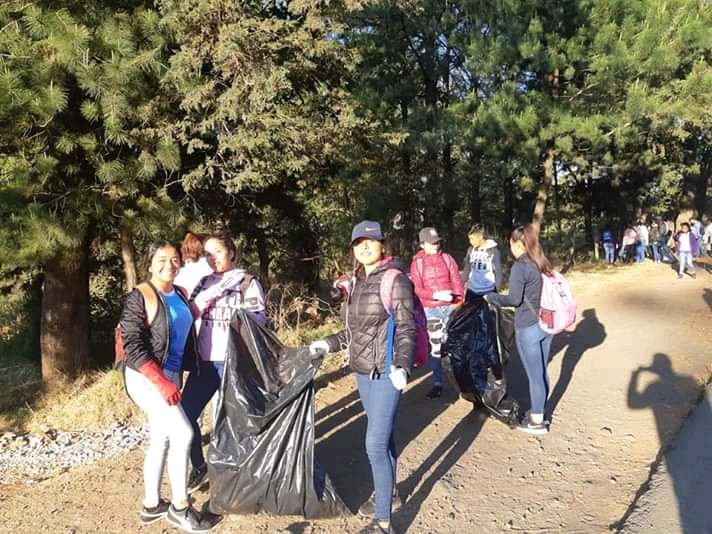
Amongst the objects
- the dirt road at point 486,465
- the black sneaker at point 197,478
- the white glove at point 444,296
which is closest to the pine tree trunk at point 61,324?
the dirt road at point 486,465

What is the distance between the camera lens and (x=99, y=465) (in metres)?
4.15

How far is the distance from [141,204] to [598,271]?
13.0 metres

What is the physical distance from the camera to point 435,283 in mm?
5059

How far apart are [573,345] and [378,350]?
499 cm

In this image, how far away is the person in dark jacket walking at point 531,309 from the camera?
4.23 meters

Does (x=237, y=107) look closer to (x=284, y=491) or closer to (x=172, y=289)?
(x=172, y=289)

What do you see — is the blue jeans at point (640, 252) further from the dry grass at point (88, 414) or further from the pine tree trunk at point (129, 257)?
the dry grass at point (88, 414)

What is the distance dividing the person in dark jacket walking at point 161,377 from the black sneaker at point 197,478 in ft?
1.06

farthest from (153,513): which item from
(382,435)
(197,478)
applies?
(382,435)

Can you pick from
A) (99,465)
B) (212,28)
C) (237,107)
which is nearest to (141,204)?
(237,107)

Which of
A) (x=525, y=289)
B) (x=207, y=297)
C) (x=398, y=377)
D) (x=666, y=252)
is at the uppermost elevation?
(x=207, y=297)

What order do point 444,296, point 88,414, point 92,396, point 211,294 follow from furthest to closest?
point 92,396
point 88,414
point 444,296
point 211,294

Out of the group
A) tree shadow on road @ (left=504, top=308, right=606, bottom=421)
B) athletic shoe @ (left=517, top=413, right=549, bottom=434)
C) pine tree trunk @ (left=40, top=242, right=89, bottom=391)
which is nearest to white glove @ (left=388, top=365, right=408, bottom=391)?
athletic shoe @ (left=517, top=413, right=549, bottom=434)

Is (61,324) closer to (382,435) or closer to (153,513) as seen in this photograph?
(153,513)
